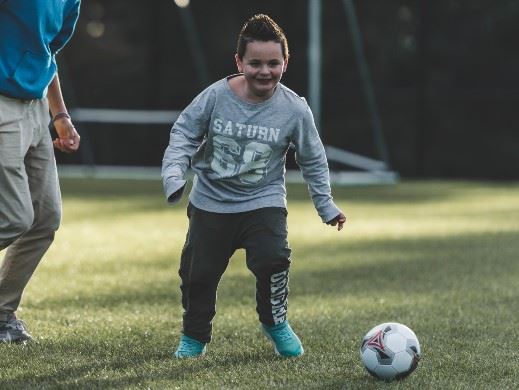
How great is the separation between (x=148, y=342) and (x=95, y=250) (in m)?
3.23

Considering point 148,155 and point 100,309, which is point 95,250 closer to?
point 100,309

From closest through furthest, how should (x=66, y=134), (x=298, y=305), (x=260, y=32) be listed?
1. (x=260, y=32)
2. (x=66, y=134)
3. (x=298, y=305)

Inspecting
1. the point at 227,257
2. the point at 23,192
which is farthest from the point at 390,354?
the point at 23,192

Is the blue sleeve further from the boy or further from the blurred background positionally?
the blurred background

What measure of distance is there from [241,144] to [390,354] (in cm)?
94

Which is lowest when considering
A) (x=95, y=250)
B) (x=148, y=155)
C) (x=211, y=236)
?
(x=148, y=155)

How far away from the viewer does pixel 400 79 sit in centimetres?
1628

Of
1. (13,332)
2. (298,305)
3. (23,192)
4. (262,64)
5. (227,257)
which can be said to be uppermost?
(262,64)

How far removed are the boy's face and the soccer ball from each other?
3.17ft

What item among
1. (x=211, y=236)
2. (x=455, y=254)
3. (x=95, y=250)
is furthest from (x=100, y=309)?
(x=455, y=254)

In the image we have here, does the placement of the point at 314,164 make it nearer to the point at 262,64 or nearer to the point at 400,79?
the point at 262,64

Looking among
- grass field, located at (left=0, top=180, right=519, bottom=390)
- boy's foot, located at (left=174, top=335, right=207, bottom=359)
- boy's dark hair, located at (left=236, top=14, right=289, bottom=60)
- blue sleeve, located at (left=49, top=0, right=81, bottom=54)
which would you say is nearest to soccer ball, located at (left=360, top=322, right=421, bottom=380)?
grass field, located at (left=0, top=180, right=519, bottom=390)

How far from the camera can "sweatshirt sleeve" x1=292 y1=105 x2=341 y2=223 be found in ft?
13.6

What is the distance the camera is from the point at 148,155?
652 inches
